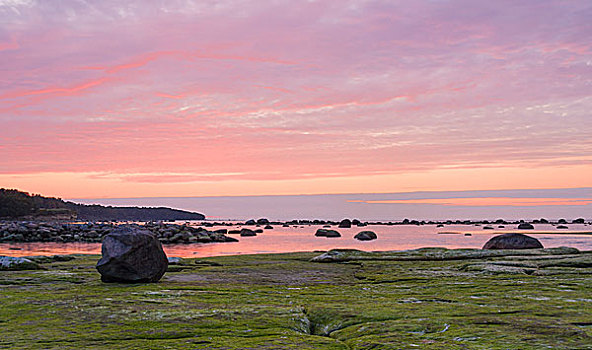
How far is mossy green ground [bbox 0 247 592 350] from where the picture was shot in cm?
751

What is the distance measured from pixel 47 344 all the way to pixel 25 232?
63.3m

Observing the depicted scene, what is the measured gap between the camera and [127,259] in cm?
1438

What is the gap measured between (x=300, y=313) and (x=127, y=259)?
6759 millimetres

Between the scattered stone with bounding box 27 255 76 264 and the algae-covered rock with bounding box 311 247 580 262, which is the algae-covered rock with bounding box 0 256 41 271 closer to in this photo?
the scattered stone with bounding box 27 255 76 264

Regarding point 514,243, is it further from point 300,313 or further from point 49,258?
point 49,258

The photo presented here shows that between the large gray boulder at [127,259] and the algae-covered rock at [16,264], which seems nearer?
the large gray boulder at [127,259]

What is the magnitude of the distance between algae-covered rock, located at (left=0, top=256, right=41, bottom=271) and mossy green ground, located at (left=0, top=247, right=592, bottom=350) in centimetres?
162

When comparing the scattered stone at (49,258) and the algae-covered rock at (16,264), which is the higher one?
the algae-covered rock at (16,264)

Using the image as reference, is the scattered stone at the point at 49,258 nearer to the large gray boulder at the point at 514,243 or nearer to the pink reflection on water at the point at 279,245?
the pink reflection on water at the point at 279,245

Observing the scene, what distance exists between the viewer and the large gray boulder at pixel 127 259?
14352 mm

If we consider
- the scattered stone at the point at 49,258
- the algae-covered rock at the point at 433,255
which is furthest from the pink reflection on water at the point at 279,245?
the algae-covered rock at the point at 433,255

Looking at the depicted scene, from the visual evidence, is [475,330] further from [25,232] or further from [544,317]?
[25,232]

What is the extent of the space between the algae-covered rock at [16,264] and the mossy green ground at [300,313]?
162cm

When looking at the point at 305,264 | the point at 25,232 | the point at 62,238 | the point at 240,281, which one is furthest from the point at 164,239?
the point at 240,281
